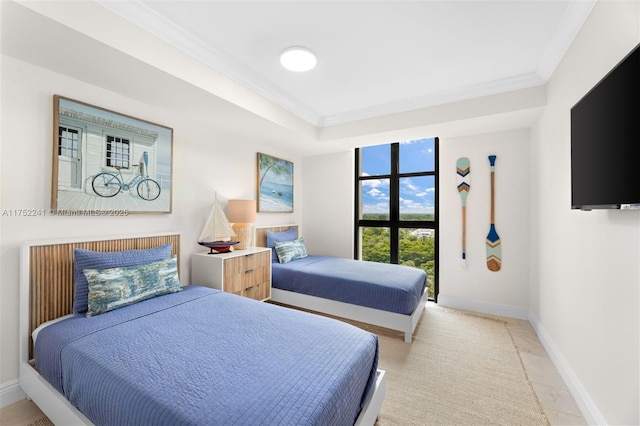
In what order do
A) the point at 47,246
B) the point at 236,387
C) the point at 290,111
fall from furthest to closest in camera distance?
1. the point at 290,111
2. the point at 47,246
3. the point at 236,387

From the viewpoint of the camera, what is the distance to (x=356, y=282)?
9.38ft

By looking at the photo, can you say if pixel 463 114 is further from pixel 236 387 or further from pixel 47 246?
pixel 47 246

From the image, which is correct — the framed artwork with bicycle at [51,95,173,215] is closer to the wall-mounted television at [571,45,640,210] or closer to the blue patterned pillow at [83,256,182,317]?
the blue patterned pillow at [83,256,182,317]

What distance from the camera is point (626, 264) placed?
1331mm

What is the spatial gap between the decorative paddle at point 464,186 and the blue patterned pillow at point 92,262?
3542 mm

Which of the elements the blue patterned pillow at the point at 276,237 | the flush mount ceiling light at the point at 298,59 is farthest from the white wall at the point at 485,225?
the flush mount ceiling light at the point at 298,59

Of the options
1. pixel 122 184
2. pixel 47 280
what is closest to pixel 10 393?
pixel 47 280

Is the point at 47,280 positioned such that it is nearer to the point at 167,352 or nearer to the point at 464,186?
the point at 167,352

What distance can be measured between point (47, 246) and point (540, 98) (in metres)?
4.25

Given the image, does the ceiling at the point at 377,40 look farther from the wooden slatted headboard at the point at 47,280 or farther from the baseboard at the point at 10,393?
the baseboard at the point at 10,393

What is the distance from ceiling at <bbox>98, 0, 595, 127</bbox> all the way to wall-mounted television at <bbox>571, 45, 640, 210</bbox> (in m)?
0.76

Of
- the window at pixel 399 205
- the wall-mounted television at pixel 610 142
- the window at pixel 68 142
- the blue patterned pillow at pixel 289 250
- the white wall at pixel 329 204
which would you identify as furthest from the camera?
the white wall at pixel 329 204

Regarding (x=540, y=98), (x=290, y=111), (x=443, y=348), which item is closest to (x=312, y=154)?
(x=290, y=111)

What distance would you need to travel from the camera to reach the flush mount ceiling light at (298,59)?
2.17 meters
